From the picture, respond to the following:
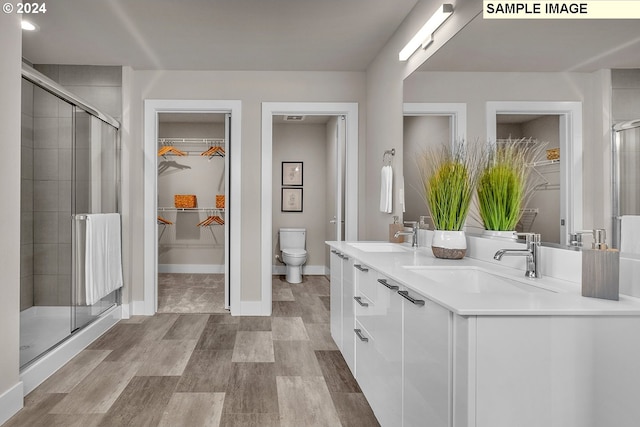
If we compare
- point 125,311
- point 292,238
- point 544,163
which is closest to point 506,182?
point 544,163

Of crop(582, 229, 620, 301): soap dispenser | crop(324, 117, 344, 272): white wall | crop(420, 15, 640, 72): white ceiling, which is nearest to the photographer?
crop(582, 229, 620, 301): soap dispenser

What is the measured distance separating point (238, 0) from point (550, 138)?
2150 millimetres

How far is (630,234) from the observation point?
1214 millimetres

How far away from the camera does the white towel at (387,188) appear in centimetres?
316

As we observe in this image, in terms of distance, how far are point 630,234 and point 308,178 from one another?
17.5ft

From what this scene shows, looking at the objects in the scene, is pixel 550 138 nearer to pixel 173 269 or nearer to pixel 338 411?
pixel 338 411

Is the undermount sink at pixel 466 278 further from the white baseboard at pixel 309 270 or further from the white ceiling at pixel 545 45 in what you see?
the white baseboard at pixel 309 270

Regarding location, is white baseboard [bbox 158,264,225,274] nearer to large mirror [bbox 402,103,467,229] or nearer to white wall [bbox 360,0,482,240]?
white wall [bbox 360,0,482,240]

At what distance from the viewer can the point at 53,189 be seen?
9.53 feet

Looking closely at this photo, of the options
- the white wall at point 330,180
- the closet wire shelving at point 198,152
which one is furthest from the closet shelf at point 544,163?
the closet wire shelving at point 198,152

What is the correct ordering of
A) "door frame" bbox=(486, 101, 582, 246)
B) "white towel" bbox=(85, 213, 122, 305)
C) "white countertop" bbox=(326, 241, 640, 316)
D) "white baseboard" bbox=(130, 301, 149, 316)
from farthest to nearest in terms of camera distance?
"white baseboard" bbox=(130, 301, 149, 316) < "white towel" bbox=(85, 213, 122, 305) < "door frame" bbox=(486, 101, 582, 246) < "white countertop" bbox=(326, 241, 640, 316)

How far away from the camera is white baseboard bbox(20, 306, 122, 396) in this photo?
7.55ft

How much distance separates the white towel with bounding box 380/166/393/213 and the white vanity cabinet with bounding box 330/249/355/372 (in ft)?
1.98

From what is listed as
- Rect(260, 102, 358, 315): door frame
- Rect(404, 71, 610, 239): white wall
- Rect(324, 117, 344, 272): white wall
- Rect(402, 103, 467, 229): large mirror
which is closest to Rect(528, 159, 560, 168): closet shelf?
Rect(404, 71, 610, 239): white wall
